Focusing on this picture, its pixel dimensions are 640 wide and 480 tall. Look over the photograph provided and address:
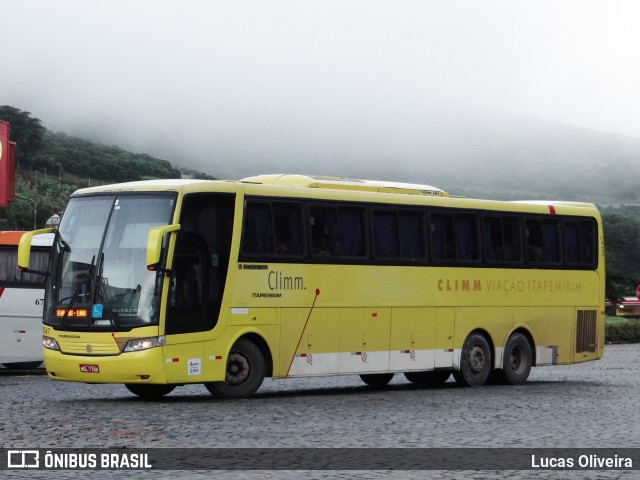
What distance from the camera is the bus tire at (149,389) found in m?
21.6

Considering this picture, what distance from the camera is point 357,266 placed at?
23312 millimetres

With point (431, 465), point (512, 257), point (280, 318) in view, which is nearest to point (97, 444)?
point (431, 465)

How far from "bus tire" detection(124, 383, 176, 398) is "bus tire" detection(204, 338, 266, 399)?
0.92m

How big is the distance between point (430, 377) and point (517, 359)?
177cm

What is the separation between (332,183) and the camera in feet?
77.2

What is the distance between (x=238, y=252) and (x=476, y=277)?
636 centimetres

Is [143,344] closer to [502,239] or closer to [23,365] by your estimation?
[502,239]

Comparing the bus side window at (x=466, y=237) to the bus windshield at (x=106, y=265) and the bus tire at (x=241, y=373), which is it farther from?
the bus windshield at (x=106, y=265)

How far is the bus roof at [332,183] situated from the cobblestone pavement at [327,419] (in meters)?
3.50

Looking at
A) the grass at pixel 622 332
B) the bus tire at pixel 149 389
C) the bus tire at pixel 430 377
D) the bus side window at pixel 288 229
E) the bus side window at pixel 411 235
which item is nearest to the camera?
the bus tire at pixel 149 389

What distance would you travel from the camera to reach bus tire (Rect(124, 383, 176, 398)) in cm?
2158

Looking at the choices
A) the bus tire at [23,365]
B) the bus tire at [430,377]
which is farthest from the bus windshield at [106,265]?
the bus tire at [23,365]

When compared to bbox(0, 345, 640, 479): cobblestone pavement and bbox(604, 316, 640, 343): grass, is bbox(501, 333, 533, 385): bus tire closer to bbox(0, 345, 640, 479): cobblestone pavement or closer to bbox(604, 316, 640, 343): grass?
bbox(0, 345, 640, 479): cobblestone pavement

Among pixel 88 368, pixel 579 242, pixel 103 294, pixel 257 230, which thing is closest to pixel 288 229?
pixel 257 230
